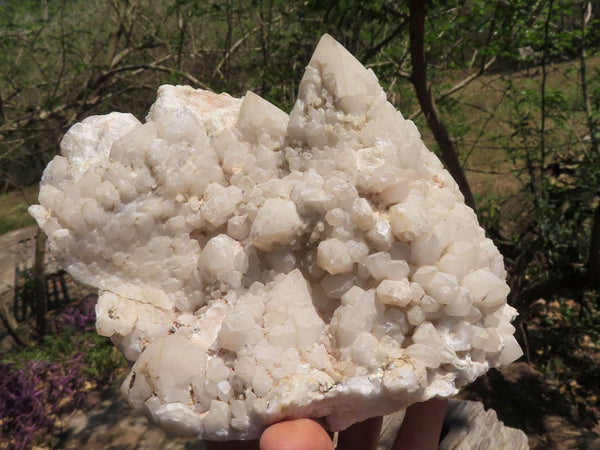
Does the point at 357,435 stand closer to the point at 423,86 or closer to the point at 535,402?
→ the point at 423,86

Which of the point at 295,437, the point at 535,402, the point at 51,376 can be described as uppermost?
the point at 295,437

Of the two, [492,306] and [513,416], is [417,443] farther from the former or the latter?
[513,416]

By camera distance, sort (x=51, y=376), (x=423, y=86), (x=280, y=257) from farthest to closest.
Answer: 1. (x=51, y=376)
2. (x=423, y=86)
3. (x=280, y=257)

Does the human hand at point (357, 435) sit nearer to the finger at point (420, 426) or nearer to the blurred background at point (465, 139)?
the finger at point (420, 426)

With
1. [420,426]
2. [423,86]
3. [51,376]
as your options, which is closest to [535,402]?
[423,86]

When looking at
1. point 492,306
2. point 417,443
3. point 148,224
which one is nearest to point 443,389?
point 492,306

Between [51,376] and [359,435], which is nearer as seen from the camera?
[359,435]
